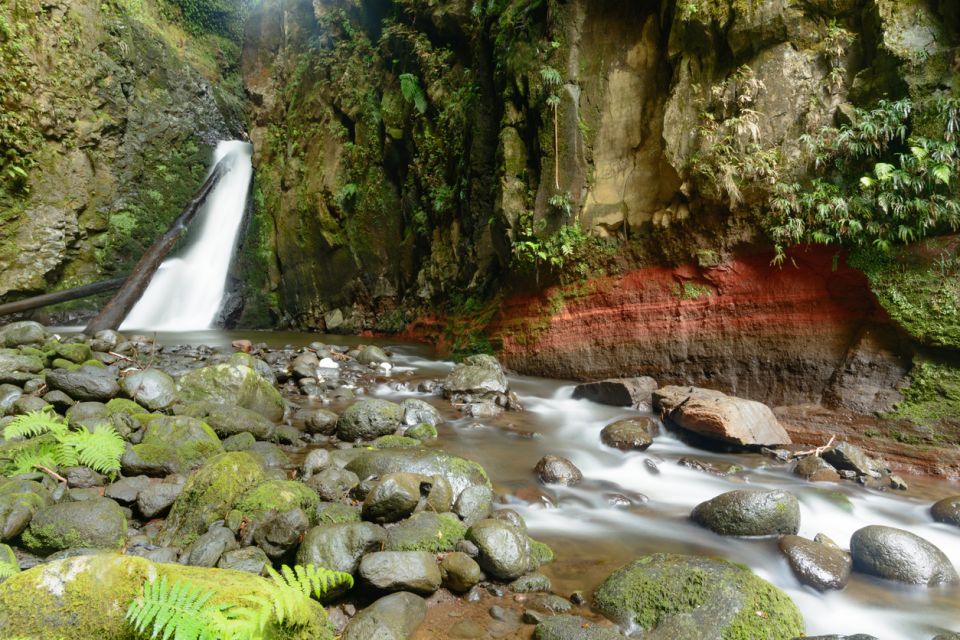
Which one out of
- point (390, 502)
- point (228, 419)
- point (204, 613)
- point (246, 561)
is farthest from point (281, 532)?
point (228, 419)

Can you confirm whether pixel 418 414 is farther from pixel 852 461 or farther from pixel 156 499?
pixel 852 461

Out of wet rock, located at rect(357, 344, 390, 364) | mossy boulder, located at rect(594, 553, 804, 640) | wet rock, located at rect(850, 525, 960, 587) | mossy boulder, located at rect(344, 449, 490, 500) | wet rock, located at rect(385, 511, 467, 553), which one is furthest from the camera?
wet rock, located at rect(357, 344, 390, 364)

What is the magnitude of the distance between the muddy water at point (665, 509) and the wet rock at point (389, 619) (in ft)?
3.30

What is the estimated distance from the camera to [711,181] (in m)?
7.73

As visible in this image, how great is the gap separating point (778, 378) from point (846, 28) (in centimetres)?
507

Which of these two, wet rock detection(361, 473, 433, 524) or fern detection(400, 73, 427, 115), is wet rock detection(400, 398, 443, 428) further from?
fern detection(400, 73, 427, 115)

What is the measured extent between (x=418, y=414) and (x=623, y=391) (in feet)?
10.2

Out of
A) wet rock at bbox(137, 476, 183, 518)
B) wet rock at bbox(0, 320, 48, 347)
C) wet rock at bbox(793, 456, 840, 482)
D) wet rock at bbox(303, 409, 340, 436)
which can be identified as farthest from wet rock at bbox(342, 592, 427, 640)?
wet rock at bbox(0, 320, 48, 347)

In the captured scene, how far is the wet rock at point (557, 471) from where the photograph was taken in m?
5.18

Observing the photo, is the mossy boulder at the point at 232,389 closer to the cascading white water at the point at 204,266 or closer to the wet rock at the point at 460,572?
the wet rock at the point at 460,572

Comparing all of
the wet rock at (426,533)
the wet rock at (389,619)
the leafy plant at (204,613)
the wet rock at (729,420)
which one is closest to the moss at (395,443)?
the wet rock at (426,533)

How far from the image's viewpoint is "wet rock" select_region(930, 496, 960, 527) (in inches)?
173

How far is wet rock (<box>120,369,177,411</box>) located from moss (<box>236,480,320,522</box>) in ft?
9.49

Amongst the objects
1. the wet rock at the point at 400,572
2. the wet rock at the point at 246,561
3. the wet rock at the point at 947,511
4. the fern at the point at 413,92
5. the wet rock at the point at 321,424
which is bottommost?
the wet rock at the point at 321,424
